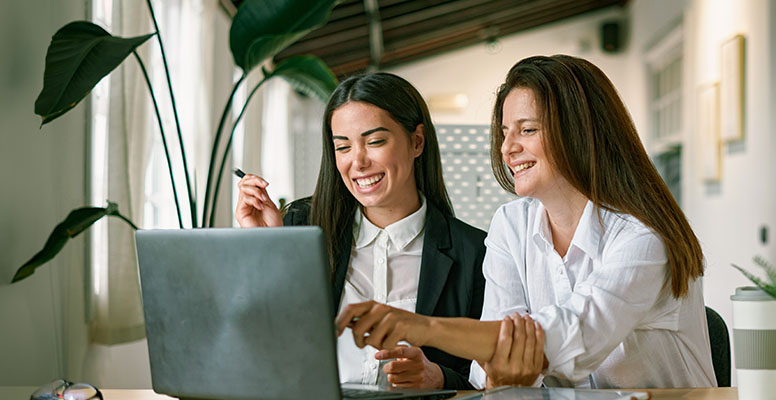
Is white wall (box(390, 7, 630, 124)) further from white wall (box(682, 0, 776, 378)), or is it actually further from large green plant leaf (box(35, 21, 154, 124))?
large green plant leaf (box(35, 21, 154, 124))

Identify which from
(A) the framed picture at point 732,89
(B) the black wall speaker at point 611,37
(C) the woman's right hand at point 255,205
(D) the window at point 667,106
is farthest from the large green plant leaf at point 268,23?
(B) the black wall speaker at point 611,37

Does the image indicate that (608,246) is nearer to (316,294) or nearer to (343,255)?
(316,294)

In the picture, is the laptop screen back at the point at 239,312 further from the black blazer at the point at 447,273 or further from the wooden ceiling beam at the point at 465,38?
the wooden ceiling beam at the point at 465,38

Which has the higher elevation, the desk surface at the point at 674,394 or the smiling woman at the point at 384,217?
the smiling woman at the point at 384,217

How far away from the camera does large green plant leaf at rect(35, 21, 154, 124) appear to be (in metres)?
2.12

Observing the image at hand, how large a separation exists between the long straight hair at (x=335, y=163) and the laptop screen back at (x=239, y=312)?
0.86 metres

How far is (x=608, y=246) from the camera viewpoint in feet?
4.77

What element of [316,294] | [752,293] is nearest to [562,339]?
[752,293]

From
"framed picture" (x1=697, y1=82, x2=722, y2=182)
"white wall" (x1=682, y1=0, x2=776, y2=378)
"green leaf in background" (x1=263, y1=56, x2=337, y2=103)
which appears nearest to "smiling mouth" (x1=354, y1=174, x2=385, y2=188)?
"green leaf in background" (x1=263, y1=56, x2=337, y2=103)

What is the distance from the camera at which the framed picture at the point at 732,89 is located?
4520mm

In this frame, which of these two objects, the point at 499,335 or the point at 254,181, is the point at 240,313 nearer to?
the point at 499,335

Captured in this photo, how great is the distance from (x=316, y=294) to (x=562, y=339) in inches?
18.4

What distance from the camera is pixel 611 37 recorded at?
916 centimetres

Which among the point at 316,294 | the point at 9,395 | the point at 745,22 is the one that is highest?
the point at 745,22
